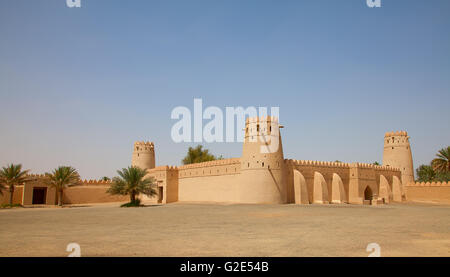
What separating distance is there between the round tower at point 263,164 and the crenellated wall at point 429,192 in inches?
612

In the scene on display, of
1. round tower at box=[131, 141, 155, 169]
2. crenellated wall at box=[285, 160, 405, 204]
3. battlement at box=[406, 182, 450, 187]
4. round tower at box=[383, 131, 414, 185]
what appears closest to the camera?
crenellated wall at box=[285, 160, 405, 204]

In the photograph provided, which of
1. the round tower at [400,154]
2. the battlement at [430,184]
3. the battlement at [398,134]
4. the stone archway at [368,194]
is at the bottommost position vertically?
the stone archway at [368,194]

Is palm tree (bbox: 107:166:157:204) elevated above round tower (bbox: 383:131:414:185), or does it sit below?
below

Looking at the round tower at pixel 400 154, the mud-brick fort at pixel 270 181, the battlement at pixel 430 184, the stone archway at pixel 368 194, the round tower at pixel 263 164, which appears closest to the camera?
the round tower at pixel 263 164

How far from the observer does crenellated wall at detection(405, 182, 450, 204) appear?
103ft

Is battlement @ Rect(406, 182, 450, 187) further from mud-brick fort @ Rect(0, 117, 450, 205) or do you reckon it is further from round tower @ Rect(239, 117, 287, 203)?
round tower @ Rect(239, 117, 287, 203)

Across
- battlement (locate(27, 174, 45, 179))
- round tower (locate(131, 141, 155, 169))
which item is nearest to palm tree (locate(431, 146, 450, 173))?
round tower (locate(131, 141, 155, 169))

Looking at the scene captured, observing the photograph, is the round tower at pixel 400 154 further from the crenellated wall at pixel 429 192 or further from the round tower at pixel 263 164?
the round tower at pixel 263 164

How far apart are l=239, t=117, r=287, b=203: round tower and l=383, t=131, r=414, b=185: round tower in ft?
56.7

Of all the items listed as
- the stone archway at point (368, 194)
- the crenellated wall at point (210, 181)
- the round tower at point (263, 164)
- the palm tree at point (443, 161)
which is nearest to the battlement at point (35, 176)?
the crenellated wall at point (210, 181)

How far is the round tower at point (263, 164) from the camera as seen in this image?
26.1 meters

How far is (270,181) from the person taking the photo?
26.2 meters
